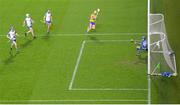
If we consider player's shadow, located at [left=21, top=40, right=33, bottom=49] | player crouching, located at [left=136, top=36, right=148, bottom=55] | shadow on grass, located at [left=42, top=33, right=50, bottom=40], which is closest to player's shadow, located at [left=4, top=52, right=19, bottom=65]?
player's shadow, located at [left=21, top=40, right=33, bottom=49]

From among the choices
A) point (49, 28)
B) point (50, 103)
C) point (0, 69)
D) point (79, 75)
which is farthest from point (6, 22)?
point (50, 103)

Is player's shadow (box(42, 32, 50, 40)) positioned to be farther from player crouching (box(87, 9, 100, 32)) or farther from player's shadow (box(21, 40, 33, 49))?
player crouching (box(87, 9, 100, 32))

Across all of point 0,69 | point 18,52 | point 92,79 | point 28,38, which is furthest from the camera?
point 28,38

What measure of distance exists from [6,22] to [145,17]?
9.87 metres

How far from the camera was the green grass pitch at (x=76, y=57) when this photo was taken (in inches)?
1043

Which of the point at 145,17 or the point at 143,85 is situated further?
the point at 145,17

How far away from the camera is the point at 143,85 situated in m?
27.0

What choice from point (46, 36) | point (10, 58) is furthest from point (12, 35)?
point (46, 36)

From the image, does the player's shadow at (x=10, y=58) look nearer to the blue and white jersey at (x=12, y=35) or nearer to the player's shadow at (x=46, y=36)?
the blue and white jersey at (x=12, y=35)

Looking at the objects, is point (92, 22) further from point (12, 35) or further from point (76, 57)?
point (12, 35)

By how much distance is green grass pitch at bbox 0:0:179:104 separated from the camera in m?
26.5

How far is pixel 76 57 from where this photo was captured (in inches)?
1213

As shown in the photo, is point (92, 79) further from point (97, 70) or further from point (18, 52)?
point (18, 52)

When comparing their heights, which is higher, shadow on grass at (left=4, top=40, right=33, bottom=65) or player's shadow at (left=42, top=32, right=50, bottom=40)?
player's shadow at (left=42, top=32, right=50, bottom=40)
